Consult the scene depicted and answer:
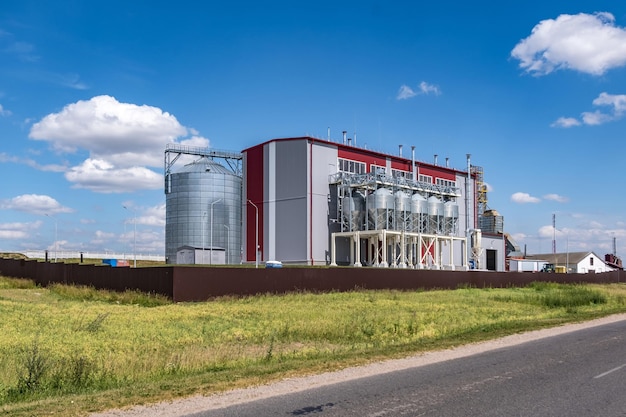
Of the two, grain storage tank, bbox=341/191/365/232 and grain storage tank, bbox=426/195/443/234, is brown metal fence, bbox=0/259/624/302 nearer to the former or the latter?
grain storage tank, bbox=341/191/365/232

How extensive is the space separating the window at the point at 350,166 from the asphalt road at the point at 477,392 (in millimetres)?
56858

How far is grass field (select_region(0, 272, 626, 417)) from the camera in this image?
10.4 meters

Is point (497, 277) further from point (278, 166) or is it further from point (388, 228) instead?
point (278, 166)

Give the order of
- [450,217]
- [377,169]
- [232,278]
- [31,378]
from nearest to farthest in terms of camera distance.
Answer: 1. [31,378]
2. [232,278]
3. [377,169]
4. [450,217]

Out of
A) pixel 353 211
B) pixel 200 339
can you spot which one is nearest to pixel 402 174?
pixel 353 211

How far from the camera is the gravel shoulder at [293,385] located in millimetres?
8609

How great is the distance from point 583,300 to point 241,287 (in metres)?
20.9

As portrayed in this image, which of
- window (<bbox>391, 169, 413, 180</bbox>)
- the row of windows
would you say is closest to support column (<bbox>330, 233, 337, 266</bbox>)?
the row of windows

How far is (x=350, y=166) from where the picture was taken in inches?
2795

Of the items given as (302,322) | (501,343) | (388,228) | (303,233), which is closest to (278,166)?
(303,233)

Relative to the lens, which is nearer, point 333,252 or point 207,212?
point 333,252

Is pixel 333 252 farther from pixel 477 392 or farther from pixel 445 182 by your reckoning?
pixel 477 392

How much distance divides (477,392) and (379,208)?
185 ft

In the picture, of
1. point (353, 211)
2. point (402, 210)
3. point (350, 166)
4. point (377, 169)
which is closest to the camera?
point (353, 211)
